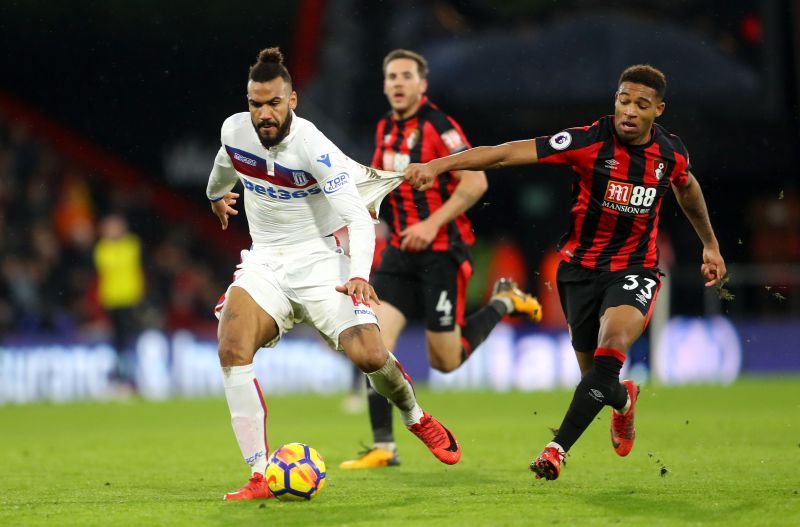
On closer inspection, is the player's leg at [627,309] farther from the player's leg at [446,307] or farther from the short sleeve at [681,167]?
the player's leg at [446,307]

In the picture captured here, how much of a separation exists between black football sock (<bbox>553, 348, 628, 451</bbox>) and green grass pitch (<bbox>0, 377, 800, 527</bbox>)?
0.32 metres

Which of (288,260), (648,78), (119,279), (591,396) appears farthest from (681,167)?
(119,279)

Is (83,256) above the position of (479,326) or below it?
above

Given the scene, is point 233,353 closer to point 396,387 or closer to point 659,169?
point 396,387

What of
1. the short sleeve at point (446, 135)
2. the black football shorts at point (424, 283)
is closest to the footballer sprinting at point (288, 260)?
A: the short sleeve at point (446, 135)

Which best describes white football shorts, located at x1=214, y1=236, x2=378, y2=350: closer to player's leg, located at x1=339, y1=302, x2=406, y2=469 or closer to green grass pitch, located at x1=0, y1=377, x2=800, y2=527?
green grass pitch, located at x1=0, y1=377, x2=800, y2=527

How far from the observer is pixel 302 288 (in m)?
7.18

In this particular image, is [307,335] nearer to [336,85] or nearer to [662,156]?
[336,85]

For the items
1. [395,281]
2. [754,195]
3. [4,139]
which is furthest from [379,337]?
[754,195]

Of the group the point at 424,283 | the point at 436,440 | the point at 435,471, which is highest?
the point at 424,283

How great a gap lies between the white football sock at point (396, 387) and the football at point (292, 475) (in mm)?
761

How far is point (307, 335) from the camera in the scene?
17438 millimetres

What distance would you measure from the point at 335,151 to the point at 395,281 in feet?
7.04

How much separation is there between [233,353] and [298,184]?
1023 mm
